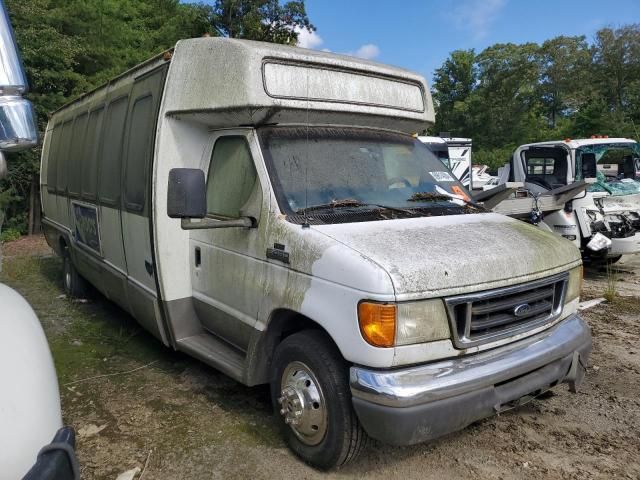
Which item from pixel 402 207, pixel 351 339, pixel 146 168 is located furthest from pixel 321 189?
pixel 146 168

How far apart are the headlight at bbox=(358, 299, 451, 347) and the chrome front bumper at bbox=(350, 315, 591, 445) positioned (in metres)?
0.18

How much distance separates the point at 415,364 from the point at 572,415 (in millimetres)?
1885

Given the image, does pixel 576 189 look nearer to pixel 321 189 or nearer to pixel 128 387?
pixel 321 189

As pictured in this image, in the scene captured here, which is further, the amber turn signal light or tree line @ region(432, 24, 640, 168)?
tree line @ region(432, 24, 640, 168)

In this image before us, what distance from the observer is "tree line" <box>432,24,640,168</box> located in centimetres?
4012

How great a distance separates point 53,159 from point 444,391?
7.46m

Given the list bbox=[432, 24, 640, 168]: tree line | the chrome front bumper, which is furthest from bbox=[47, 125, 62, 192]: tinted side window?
bbox=[432, 24, 640, 168]: tree line

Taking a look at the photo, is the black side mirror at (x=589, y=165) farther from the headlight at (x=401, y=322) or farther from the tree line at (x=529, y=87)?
the tree line at (x=529, y=87)

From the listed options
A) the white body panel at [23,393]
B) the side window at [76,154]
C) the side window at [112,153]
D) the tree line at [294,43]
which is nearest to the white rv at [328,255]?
the side window at [112,153]

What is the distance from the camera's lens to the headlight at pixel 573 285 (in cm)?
358

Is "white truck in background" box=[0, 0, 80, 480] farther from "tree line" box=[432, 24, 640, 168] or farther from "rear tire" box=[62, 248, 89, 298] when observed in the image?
"tree line" box=[432, 24, 640, 168]

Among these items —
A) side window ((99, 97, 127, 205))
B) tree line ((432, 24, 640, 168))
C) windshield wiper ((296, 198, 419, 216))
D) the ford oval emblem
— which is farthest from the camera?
tree line ((432, 24, 640, 168))

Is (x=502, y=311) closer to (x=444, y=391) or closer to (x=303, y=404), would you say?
(x=444, y=391)

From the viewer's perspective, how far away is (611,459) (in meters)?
3.40
